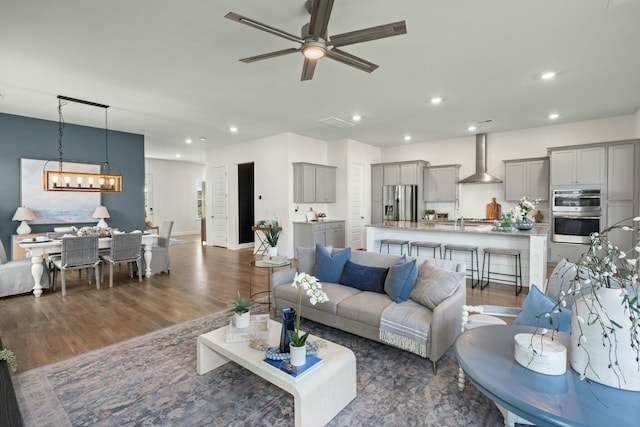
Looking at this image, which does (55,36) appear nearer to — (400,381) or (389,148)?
(400,381)

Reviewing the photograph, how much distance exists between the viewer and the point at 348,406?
2.07 m

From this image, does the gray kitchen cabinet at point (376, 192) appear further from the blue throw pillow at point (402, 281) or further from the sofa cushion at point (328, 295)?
the blue throw pillow at point (402, 281)

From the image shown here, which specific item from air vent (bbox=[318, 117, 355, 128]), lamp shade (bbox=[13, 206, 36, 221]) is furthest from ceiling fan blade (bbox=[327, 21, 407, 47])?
lamp shade (bbox=[13, 206, 36, 221])

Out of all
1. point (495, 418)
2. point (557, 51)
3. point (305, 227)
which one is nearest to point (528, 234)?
point (557, 51)

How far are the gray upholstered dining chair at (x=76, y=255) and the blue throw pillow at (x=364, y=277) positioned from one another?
3851mm

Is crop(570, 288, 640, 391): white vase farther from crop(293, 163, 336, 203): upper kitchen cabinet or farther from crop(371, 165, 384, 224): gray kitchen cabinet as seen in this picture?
crop(371, 165, 384, 224): gray kitchen cabinet

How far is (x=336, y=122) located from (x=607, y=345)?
5760 mm

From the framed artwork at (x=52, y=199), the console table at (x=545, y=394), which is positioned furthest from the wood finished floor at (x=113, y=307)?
the console table at (x=545, y=394)

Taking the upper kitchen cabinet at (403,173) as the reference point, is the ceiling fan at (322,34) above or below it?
above

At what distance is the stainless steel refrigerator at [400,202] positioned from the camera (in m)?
8.13

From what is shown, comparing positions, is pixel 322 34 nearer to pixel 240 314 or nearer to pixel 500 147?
pixel 240 314

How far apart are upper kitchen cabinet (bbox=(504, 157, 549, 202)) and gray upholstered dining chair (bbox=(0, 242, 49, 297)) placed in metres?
8.81

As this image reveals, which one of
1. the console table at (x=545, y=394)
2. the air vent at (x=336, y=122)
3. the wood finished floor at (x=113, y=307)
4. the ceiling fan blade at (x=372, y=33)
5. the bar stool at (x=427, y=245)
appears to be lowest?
the wood finished floor at (x=113, y=307)

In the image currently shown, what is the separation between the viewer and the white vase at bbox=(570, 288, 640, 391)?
1.13 meters
